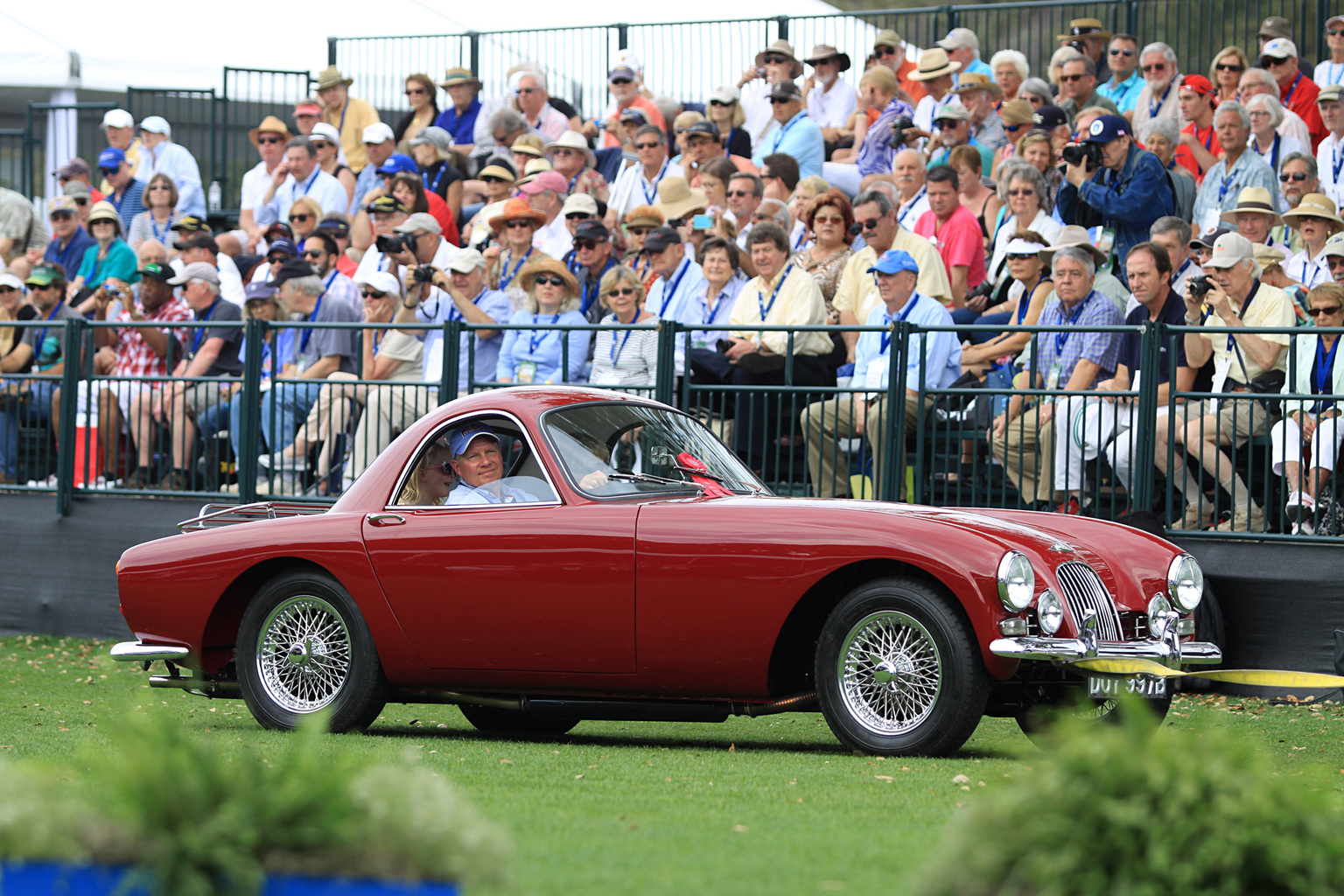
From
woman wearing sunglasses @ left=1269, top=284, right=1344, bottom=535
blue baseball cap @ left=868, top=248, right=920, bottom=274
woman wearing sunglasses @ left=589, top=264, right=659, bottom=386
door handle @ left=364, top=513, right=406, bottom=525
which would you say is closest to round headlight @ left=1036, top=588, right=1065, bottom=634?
door handle @ left=364, top=513, right=406, bottom=525

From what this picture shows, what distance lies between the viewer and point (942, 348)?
40.0 ft

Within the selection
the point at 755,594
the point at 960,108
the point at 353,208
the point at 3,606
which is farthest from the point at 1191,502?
the point at 353,208

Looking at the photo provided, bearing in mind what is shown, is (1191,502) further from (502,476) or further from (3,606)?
(3,606)

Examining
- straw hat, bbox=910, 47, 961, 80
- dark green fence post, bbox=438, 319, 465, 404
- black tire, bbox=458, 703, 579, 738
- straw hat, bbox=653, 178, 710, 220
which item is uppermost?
straw hat, bbox=910, 47, 961, 80

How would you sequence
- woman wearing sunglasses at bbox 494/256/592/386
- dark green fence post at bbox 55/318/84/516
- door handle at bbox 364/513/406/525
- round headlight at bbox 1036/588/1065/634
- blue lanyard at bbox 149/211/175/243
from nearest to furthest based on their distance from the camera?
round headlight at bbox 1036/588/1065/634 → door handle at bbox 364/513/406/525 → woman wearing sunglasses at bbox 494/256/592/386 → dark green fence post at bbox 55/318/84/516 → blue lanyard at bbox 149/211/175/243

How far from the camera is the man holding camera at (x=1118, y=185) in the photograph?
1373 centimetres

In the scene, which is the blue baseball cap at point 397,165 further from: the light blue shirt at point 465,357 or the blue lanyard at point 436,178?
the light blue shirt at point 465,357

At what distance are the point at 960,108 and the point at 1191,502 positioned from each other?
5923mm

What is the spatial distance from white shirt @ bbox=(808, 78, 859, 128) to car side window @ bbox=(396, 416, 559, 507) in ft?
32.6

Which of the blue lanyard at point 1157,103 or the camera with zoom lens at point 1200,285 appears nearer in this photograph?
the camera with zoom lens at point 1200,285

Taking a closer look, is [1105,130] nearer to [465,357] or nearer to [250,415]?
[465,357]

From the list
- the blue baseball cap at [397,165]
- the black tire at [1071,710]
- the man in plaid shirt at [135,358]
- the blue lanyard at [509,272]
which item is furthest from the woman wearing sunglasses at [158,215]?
the black tire at [1071,710]

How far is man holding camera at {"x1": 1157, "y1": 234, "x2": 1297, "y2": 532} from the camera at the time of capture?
35.7 feet

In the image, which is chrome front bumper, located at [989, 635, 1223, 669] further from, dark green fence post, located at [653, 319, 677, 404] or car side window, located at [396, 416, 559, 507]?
dark green fence post, located at [653, 319, 677, 404]
